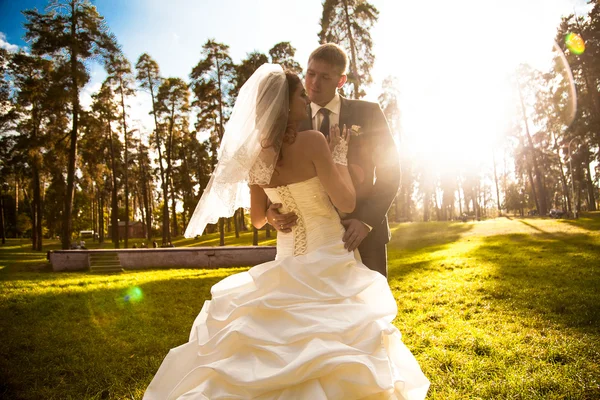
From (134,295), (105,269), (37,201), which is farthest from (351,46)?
(37,201)

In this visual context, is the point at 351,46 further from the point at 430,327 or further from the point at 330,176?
the point at 330,176

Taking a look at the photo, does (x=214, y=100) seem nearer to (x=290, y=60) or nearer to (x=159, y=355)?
(x=290, y=60)

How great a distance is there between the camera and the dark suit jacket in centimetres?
271

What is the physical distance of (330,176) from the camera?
2352mm

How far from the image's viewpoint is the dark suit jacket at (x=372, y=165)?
271cm

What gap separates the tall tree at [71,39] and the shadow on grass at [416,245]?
17471 mm

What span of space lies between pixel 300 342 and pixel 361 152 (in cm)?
153

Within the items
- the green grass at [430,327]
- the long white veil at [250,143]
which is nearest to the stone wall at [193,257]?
the green grass at [430,327]

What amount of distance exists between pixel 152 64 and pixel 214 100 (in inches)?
307

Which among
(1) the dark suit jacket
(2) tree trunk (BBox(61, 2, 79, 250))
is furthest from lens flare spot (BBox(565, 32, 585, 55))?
(2) tree trunk (BBox(61, 2, 79, 250))

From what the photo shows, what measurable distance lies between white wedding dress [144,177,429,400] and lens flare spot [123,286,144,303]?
26.4 ft

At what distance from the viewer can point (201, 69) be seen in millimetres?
25031

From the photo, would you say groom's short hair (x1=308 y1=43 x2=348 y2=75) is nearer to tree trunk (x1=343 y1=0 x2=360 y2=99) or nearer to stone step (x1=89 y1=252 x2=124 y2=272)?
stone step (x1=89 y1=252 x2=124 y2=272)

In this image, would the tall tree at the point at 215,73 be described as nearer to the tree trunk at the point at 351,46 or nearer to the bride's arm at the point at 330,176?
the tree trunk at the point at 351,46
